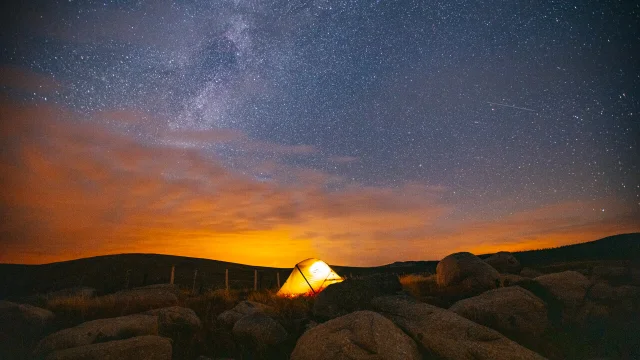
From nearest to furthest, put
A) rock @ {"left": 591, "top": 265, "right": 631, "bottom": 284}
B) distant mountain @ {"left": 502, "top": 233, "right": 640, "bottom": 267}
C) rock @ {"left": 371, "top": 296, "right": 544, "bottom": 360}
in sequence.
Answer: rock @ {"left": 371, "top": 296, "right": 544, "bottom": 360}, rock @ {"left": 591, "top": 265, "right": 631, "bottom": 284}, distant mountain @ {"left": 502, "top": 233, "right": 640, "bottom": 267}

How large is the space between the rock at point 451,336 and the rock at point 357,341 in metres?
0.49

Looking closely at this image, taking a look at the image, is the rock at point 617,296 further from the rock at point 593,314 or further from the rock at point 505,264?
the rock at point 505,264

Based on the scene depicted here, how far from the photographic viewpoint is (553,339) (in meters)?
9.38

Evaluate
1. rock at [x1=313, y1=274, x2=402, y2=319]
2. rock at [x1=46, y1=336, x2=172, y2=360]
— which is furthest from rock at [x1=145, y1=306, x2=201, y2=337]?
rock at [x1=313, y1=274, x2=402, y2=319]

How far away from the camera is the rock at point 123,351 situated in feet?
24.5

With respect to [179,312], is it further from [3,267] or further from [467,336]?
[3,267]

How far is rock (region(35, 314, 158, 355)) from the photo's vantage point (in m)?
8.55

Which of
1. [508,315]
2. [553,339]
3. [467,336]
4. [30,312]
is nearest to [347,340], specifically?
[467,336]

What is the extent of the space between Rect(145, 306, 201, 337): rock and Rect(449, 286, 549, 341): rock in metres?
7.29

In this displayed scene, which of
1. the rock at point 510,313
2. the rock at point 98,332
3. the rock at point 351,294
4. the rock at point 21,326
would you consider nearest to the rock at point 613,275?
the rock at point 510,313

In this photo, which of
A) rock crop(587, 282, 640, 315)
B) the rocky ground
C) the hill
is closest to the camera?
the rocky ground

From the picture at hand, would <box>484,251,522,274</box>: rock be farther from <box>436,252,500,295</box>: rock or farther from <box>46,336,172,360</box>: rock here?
<box>46,336,172,360</box>: rock

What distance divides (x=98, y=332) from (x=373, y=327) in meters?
6.36

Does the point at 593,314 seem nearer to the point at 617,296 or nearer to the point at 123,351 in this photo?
the point at 617,296
